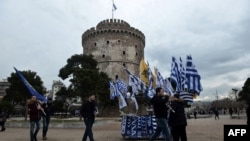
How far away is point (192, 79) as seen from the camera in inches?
451

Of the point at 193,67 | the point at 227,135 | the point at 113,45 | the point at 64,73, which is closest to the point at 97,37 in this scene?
the point at 113,45

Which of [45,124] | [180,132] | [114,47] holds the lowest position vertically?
[45,124]

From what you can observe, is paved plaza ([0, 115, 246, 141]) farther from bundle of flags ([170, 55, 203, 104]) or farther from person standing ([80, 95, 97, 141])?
person standing ([80, 95, 97, 141])

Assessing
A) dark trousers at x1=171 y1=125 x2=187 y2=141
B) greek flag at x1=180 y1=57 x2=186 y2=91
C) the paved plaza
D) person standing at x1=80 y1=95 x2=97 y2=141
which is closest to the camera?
dark trousers at x1=171 y1=125 x2=187 y2=141

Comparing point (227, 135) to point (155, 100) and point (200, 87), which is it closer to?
point (155, 100)

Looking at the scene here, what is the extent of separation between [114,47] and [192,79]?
48353 millimetres

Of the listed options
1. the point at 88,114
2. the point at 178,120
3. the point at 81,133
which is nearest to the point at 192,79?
the point at 178,120

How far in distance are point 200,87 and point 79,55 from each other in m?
45.3

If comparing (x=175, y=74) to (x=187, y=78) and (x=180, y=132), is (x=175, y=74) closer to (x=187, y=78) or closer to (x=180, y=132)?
(x=187, y=78)

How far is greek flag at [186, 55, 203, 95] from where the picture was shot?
36.8 feet

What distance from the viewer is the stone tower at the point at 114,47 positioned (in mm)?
58969

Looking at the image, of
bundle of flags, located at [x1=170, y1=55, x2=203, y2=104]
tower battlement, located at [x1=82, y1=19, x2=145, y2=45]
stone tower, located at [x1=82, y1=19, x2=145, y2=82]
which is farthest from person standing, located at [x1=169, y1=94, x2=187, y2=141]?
tower battlement, located at [x1=82, y1=19, x2=145, y2=45]

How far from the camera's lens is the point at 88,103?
9492 mm

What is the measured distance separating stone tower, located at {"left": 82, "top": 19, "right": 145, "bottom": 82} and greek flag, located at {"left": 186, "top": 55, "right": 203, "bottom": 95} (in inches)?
1842
